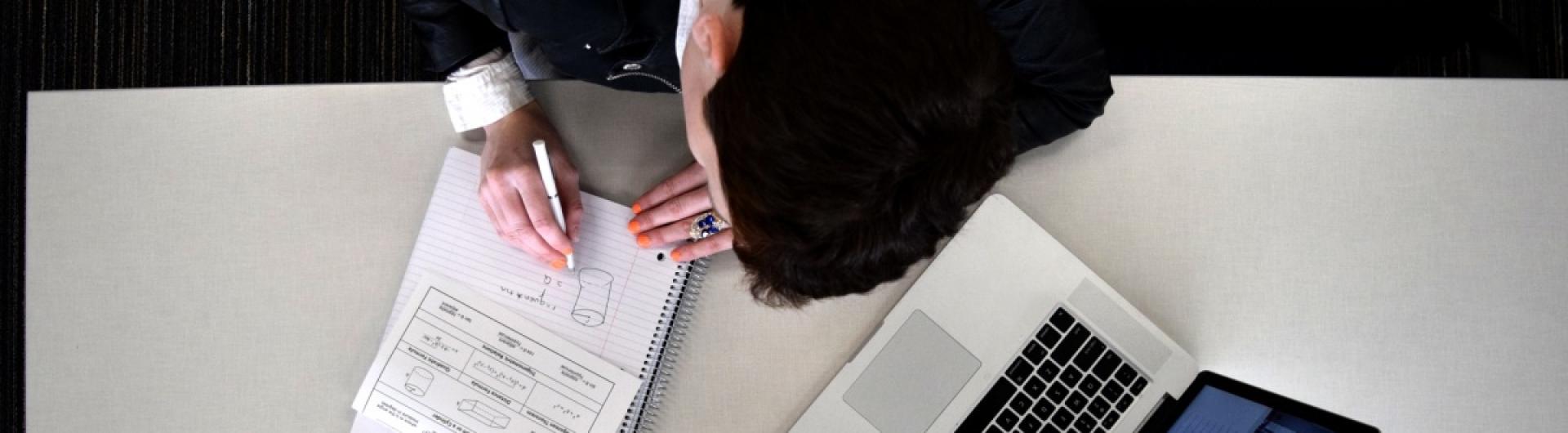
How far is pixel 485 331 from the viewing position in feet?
2.90

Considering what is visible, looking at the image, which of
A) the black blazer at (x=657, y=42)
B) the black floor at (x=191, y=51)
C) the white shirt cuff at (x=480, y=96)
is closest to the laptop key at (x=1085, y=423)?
the black blazer at (x=657, y=42)

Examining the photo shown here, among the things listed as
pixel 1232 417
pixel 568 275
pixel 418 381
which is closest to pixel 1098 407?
pixel 1232 417

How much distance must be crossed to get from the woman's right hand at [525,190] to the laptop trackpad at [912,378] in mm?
305

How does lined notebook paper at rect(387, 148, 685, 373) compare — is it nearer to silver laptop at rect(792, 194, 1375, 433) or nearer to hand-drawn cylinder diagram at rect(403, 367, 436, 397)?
hand-drawn cylinder diagram at rect(403, 367, 436, 397)

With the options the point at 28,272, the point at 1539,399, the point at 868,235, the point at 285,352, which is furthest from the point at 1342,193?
the point at 28,272

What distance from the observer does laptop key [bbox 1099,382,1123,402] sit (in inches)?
34.8

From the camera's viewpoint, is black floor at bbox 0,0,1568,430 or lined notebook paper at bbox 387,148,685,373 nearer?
lined notebook paper at bbox 387,148,685,373

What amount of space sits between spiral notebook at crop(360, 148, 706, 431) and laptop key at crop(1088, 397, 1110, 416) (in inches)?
15.1

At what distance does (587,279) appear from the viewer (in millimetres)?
891

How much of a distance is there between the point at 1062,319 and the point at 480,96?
57 centimetres

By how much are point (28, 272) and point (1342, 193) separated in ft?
4.02

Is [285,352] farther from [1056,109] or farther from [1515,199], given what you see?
[1515,199]

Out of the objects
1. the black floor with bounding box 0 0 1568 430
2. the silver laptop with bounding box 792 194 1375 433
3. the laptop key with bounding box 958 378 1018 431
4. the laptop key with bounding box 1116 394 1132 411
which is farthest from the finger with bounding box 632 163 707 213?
the black floor with bounding box 0 0 1568 430

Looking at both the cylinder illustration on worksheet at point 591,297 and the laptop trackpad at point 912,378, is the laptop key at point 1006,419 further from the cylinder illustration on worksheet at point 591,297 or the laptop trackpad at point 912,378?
the cylinder illustration on worksheet at point 591,297
